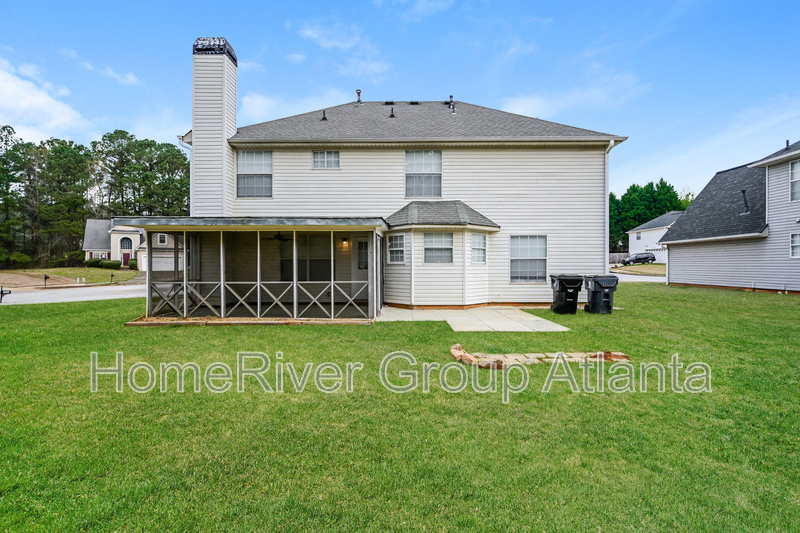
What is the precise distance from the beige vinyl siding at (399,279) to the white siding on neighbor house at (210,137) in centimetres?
568

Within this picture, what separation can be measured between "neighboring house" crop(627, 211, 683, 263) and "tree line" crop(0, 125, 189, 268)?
58806mm

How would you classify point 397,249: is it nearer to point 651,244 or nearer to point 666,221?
point 666,221

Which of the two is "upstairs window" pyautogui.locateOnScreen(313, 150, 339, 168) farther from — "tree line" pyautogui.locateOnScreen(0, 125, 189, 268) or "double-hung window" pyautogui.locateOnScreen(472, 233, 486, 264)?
"tree line" pyautogui.locateOnScreen(0, 125, 189, 268)

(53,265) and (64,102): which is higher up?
(64,102)

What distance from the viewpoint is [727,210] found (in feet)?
62.0

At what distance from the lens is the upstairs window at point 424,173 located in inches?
467

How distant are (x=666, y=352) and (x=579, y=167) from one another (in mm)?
7509

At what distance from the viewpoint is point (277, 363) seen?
5.46m

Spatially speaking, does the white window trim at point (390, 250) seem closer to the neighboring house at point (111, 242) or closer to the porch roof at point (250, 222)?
the porch roof at point (250, 222)

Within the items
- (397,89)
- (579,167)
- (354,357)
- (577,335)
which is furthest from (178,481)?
(397,89)

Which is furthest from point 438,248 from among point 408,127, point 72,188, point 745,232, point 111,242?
point 72,188

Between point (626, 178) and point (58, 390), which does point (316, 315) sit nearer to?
point (58, 390)

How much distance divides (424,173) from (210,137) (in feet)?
23.5

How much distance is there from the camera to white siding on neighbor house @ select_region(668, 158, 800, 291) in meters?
14.9
